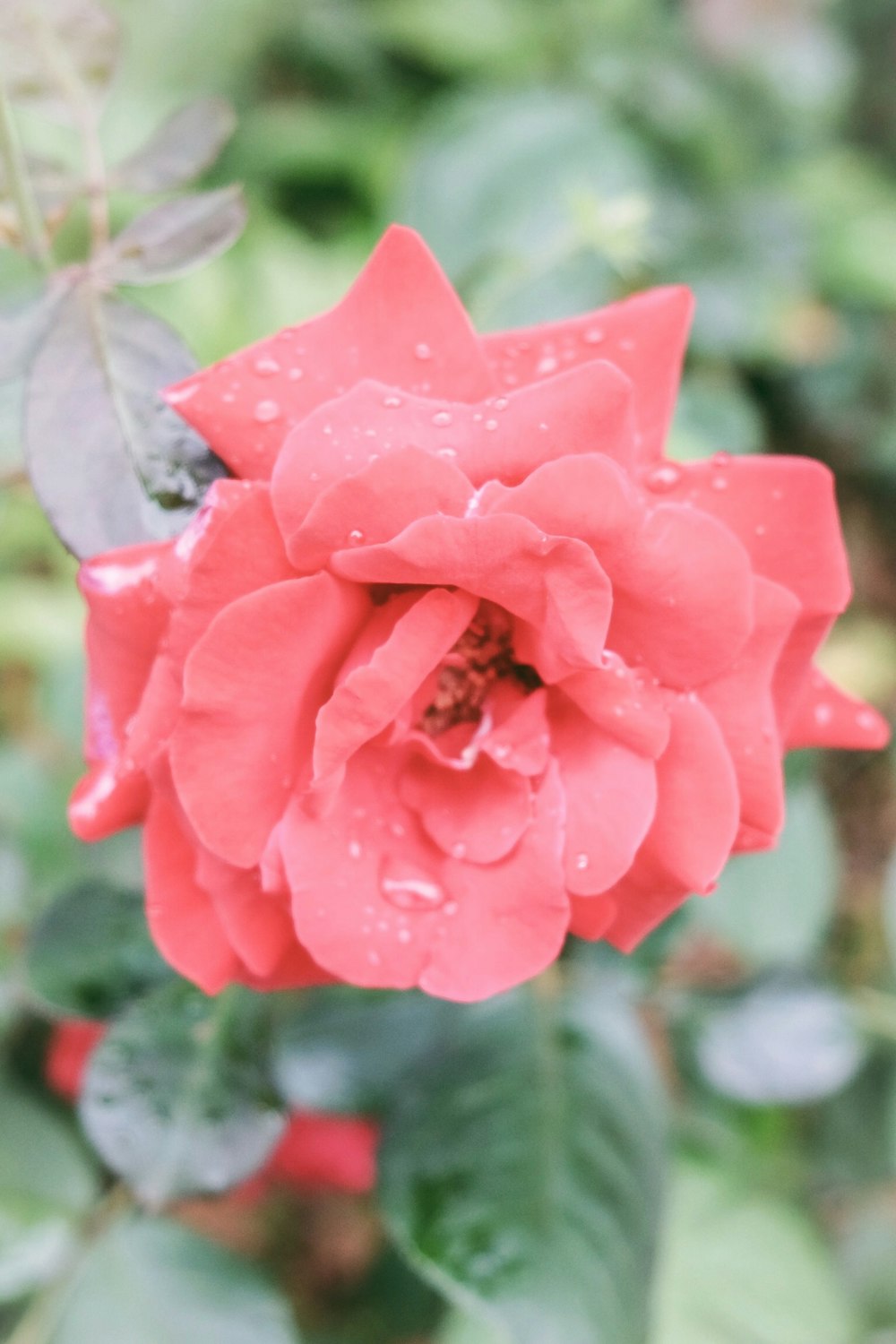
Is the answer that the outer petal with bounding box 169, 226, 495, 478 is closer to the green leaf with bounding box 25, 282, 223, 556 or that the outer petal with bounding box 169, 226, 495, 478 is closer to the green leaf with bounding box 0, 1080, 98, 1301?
the green leaf with bounding box 25, 282, 223, 556

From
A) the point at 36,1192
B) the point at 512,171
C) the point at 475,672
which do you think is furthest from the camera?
the point at 512,171

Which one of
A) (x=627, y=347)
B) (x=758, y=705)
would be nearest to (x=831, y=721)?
(x=758, y=705)

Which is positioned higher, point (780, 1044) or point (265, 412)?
point (265, 412)

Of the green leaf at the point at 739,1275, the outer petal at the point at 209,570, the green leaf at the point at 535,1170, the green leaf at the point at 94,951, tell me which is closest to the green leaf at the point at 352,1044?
the green leaf at the point at 535,1170

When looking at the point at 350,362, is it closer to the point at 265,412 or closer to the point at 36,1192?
the point at 265,412

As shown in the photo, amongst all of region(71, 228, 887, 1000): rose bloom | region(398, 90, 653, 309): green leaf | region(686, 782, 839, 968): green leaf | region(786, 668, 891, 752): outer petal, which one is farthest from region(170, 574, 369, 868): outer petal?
region(398, 90, 653, 309): green leaf

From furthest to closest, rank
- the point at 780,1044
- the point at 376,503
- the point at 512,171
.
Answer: the point at 512,171
the point at 780,1044
the point at 376,503
